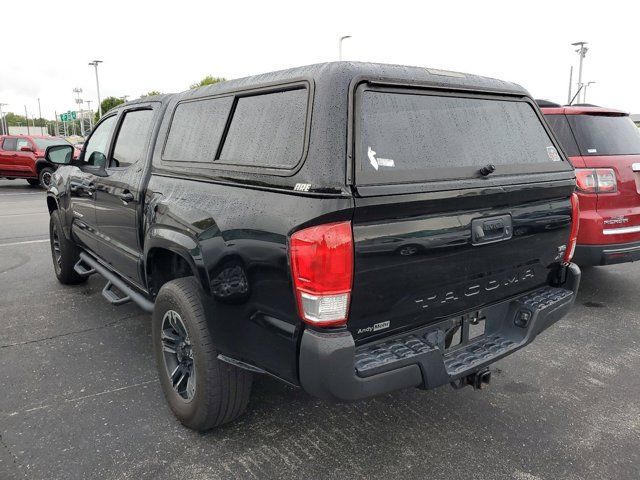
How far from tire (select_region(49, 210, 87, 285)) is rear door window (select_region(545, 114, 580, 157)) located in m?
4.81

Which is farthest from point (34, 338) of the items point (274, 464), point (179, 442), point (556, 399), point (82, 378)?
point (556, 399)

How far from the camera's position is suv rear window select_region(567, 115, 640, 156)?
4.67m

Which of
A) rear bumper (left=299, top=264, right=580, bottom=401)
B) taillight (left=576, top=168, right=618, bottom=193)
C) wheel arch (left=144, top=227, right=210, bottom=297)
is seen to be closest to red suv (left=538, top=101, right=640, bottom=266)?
taillight (left=576, top=168, right=618, bottom=193)

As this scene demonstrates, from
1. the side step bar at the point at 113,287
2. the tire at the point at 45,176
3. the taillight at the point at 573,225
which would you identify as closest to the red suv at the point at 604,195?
the taillight at the point at 573,225

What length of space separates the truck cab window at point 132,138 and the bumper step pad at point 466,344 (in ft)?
7.33

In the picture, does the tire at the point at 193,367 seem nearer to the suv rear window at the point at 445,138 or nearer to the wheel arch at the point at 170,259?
the wheel arch at the point at 170,259

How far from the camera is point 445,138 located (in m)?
2.48

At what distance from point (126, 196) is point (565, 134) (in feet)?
12.9

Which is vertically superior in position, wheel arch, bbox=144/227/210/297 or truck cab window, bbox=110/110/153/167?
truck cab window, bbox=110/110/153/167

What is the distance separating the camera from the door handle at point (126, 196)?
341 centimetres

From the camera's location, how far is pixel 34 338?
404 cm

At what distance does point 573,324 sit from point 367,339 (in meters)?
2.93

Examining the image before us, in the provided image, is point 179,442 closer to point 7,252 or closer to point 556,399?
point 556,399

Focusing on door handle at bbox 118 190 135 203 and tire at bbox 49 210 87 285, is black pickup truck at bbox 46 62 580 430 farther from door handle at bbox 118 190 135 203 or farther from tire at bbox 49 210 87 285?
tire at bbox 49 210 87 285
